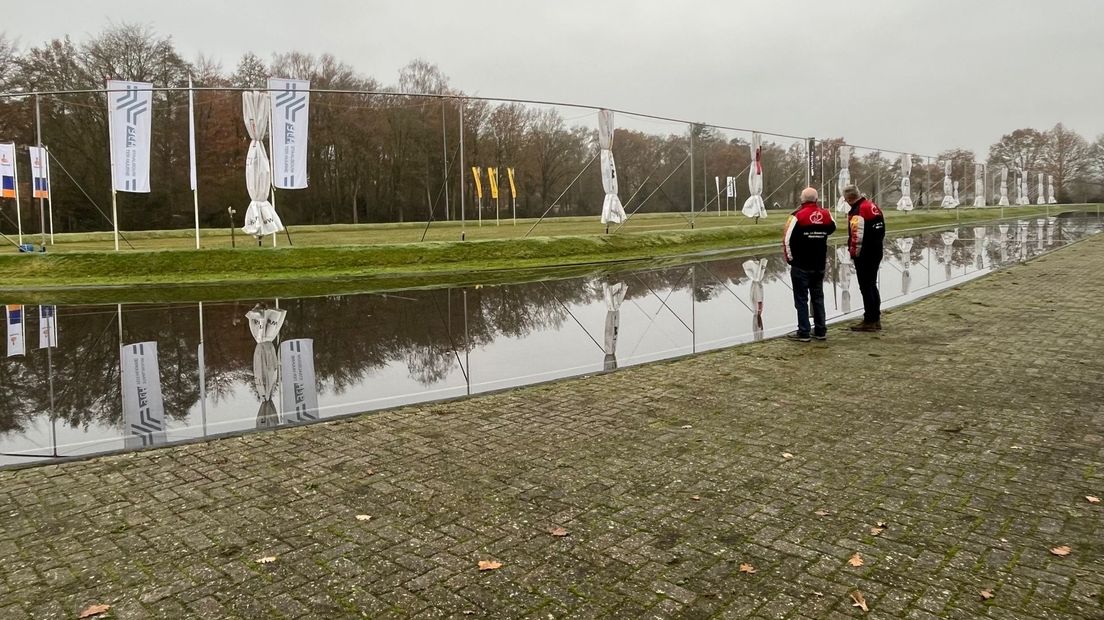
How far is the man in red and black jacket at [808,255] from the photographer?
365 inches

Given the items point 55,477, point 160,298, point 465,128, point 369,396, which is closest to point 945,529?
point 369,396

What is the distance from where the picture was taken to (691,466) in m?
4.99

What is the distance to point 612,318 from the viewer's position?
1130cm

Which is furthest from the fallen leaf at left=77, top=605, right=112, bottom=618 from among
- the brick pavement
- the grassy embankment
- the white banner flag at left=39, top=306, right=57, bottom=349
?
the grassy embankment

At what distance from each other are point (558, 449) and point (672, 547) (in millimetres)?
1675

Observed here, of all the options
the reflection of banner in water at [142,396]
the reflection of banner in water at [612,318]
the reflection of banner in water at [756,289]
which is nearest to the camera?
the reflection of banner in water at [142,396]

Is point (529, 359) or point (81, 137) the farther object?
point (81, 137)

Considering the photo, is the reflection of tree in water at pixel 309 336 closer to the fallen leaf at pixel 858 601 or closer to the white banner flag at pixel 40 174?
the fallen leaf at pixel 858 601

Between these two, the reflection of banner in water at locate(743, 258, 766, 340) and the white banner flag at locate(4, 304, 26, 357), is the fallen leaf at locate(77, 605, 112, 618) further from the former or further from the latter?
the reflection of banner in water at locate(743, 258, 766, 340)

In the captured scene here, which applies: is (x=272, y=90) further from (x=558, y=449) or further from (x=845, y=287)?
(x=558, y=449)

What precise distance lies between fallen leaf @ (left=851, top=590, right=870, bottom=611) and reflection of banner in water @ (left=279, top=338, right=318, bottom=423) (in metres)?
4.36

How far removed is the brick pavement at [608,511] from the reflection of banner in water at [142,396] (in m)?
0.51

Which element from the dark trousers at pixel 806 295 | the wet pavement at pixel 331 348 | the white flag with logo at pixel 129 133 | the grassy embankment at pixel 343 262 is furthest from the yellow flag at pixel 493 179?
the dark trousers at pixel 806 295

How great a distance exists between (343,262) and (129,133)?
6623mm
